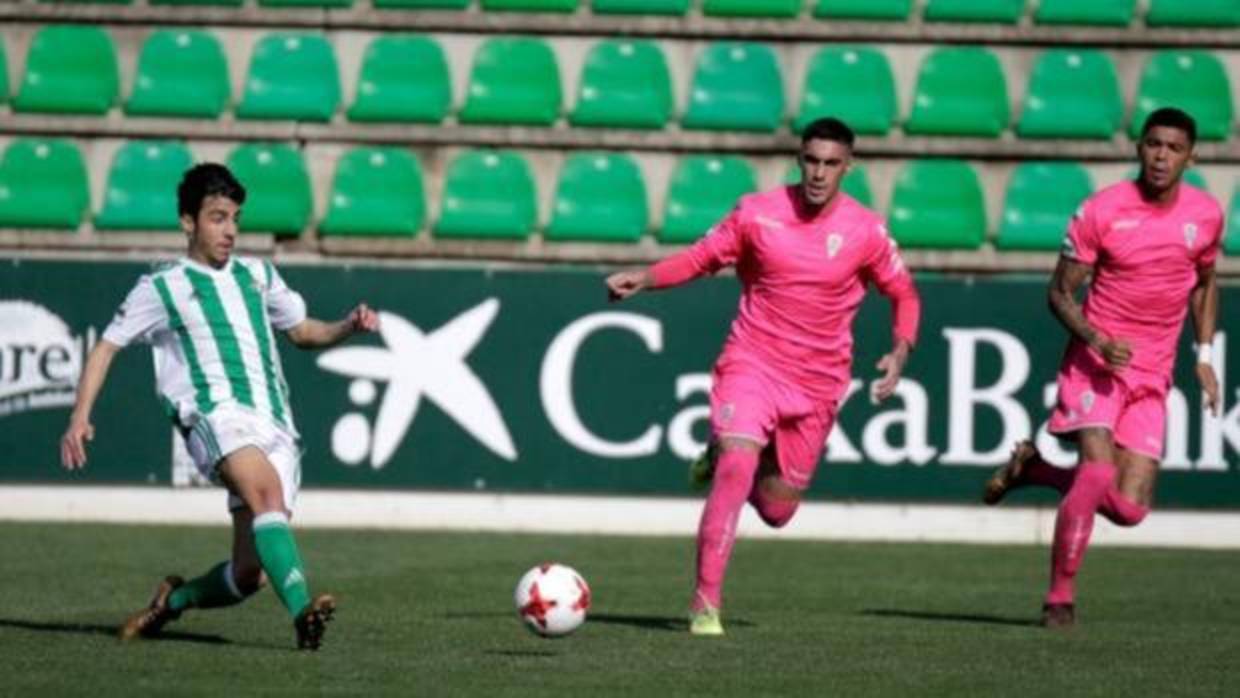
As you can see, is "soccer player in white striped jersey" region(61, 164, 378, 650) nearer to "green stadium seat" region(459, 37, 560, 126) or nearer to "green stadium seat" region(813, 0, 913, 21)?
"green stadium seat" region(459, 37, 560, 126)

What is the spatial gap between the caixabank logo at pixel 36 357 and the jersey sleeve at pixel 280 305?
6.95 metres

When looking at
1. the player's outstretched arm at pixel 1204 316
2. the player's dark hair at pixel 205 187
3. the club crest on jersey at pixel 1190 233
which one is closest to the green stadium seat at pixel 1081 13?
the player's outstretched arm at pixel 1204 316

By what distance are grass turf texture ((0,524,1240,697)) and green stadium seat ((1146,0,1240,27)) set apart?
4.58 m

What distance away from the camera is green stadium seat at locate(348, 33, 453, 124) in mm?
19156

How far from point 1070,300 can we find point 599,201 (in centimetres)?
741

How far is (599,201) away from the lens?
18.8 meters

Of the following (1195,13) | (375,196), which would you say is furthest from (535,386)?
(1195,13)

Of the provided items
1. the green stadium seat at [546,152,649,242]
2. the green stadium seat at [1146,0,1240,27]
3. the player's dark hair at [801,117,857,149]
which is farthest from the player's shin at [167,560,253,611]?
the green stadium seat at [1146,0,1240,27]

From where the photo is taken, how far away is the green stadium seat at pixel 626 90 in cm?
1914

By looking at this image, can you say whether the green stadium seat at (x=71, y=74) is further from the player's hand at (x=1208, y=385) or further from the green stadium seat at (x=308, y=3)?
the player's hand at (x=1208, y=385)

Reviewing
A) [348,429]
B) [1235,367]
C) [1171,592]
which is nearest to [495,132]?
[348,429]

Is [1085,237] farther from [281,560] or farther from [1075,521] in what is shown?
[281,560]

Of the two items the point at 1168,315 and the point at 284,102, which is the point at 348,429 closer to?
the point at 284,102

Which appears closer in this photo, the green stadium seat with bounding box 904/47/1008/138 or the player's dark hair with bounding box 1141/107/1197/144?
the player's dark hair with bounding box 1141/107/1197/144
